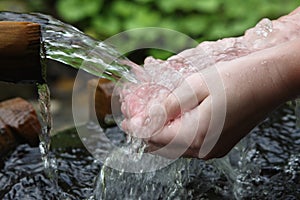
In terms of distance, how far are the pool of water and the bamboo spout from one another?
40 cm

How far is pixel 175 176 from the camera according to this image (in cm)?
159

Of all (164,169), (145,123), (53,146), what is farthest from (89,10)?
(145,123)

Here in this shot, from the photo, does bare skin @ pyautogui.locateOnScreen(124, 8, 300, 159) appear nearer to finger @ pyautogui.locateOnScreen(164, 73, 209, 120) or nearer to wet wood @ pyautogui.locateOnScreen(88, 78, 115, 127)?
finger @ pyautogui.locateOnScreen(164, 73, 209, 120)

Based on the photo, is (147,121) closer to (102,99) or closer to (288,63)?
(288,63)

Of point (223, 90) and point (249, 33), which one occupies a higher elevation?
point (249, 33)

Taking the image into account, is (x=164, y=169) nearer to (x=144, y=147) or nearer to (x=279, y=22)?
(x=144, y=147)

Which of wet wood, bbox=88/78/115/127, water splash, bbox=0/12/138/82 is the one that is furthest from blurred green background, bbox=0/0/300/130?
water splash, bbox=0/12/138/82

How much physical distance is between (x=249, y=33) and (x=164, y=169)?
0.44m

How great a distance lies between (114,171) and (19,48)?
1.58ft

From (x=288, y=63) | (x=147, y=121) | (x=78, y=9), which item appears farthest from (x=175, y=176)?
(x=78, y=9)

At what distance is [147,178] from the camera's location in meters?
1.57

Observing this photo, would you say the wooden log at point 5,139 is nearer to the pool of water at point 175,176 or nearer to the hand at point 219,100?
the pool of water at point 175,176

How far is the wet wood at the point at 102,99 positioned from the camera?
180 centimetres

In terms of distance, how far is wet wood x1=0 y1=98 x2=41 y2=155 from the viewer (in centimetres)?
171
